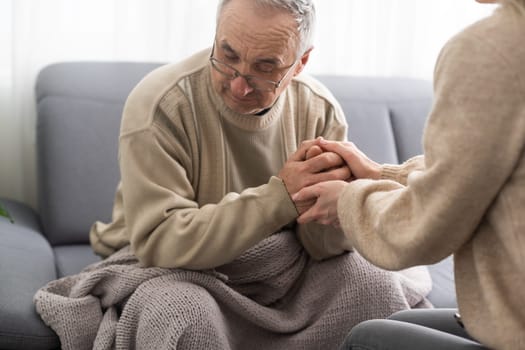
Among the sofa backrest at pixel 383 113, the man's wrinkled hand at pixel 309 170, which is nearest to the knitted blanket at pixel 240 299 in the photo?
the man's wrinkled hand at pixel 309 170

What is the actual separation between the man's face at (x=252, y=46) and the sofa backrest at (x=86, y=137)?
0.76 metres

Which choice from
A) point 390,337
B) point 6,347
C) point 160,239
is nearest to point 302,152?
point 160,239

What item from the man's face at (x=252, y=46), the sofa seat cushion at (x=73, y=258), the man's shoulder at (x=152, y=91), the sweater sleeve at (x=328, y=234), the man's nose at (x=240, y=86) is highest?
the man's face at (x=252, y=46)

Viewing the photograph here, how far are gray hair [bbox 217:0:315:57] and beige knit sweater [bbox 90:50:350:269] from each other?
191 mm

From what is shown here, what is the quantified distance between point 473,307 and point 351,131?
1.45 meters

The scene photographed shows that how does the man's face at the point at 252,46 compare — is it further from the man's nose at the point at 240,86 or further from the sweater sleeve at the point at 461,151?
the sweater sleeve at the point at 461,151

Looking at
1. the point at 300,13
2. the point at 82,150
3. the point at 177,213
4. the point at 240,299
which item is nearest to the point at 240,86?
the point at 300,13

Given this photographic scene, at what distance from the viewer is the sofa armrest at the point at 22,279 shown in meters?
1.88

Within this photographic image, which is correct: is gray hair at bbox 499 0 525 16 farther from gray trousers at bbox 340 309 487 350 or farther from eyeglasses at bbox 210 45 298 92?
eyeglasses at bbox 210 45 298 92

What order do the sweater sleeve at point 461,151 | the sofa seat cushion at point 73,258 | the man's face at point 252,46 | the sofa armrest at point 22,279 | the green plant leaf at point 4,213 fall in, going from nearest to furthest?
1. the sweater sleeve at point 461,151
2. the man's face at point 252,46
3. the sofa armrest at point 22,279
4. the sofa seat cushion at point 73,258
5. the green plant leaf at point 4,213

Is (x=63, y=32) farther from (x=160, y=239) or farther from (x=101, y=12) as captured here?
(x=160, y=239)

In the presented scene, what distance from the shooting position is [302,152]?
6.23ft

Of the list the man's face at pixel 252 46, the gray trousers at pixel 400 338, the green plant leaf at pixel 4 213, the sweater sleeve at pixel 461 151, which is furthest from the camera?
the green plant leaf at pixel 4 213

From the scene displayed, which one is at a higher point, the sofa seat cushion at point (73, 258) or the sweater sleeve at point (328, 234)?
the sweater sleeve at point (328, 234)
